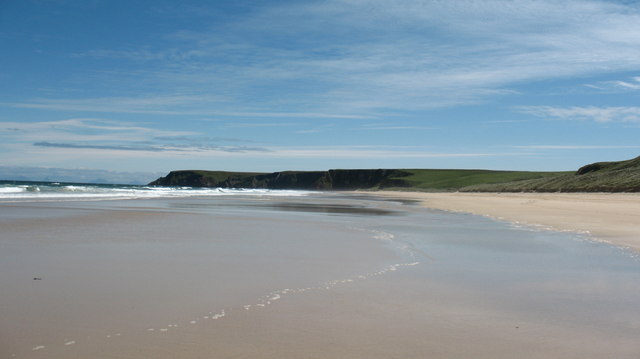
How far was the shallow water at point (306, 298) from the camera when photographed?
4422 millimetres

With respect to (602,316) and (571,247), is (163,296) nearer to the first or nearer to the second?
(602,316)

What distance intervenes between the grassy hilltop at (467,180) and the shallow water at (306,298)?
147 ft

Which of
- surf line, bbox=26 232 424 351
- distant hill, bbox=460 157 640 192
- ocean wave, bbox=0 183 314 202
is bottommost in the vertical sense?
surf line, bbox=26 232 424 351

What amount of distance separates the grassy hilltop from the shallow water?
147ft

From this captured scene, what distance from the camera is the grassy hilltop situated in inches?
2180

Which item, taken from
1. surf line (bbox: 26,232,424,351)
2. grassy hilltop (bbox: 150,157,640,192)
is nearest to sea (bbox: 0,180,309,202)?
surf line (bbox: 26,232,424,351)

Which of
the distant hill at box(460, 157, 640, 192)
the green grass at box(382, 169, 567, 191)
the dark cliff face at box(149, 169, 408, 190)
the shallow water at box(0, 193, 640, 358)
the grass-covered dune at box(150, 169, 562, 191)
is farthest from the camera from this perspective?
the dark cliff face at box(149, 169, 408, 190)

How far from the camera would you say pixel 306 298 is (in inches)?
240

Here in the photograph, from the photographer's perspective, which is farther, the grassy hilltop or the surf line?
the grassy hilltop

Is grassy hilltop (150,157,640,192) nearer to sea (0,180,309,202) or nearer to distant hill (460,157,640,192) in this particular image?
distant hill (460,157,640,192)

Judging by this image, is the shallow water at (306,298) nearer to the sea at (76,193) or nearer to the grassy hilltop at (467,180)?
the sea at (76,193)

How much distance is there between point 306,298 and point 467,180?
5281 inches

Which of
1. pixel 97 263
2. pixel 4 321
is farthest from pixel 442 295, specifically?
pixel 97 263

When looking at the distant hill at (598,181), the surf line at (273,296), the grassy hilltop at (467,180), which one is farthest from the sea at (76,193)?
the grassy hilltop at (467,180)
